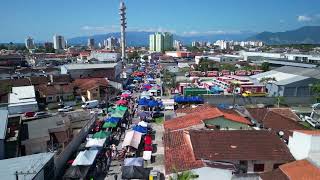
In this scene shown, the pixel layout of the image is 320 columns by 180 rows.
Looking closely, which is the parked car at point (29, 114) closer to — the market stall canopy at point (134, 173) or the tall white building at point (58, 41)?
the market stall canopy at point (134, 173)

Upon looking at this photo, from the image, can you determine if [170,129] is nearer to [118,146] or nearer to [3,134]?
[118,146]

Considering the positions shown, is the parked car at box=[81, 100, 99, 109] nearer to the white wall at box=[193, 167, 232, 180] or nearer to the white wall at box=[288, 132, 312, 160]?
the white wall at box=[193, 167, 232, 180]

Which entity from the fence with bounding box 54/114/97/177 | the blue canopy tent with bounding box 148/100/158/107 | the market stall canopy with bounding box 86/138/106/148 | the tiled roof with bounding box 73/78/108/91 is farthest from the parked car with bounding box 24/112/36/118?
the market stall canopy with bounding box 86/138/106/148

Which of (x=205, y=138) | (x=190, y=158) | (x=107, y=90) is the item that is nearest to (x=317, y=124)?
(x=205, y=138)

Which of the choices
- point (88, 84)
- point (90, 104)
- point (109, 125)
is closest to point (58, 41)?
point (88, 84)

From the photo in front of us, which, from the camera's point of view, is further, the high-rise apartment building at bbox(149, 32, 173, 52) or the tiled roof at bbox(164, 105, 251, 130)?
the high-rise apartment building at bbox(149, 32, 173, 52)

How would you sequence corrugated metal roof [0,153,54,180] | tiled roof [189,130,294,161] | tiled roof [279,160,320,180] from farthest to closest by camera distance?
1. tiled roof [189,130,294,161]
2. tiled roof [279,160,320,180]
3. corrugated metal roof [0,153,54,180]

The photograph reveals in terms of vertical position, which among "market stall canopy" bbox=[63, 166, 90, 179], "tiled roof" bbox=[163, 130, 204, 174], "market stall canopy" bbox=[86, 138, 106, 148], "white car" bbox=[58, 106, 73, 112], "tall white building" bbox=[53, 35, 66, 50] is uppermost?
"tall white building" bbox=[53, 35, 66, 50]
